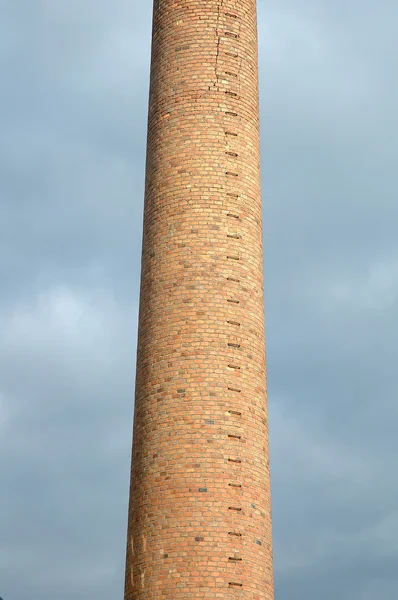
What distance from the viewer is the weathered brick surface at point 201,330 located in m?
16.4

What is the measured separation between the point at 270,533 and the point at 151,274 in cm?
487

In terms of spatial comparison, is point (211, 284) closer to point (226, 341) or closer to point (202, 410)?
point (226, 341)

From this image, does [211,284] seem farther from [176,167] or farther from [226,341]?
[176,167]

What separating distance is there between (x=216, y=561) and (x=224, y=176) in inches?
264

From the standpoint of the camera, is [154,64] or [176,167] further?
[154,64]

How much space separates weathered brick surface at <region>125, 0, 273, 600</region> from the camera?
1639 cm

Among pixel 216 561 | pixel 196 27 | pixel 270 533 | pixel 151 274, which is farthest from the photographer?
pixel 196 27

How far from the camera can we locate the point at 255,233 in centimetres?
1888

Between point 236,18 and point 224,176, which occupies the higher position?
point 236,18

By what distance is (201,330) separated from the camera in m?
17.5

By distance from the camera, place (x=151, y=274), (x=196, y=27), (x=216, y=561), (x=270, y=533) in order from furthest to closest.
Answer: (x=196, y=27) → (x=151, y=274) → (x=270, y=533) → (x=216, y=561)

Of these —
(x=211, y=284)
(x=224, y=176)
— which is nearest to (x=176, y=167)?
(x=224, y=176)

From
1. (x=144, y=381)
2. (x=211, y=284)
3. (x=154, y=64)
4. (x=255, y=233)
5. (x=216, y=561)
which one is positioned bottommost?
(x=216, y=561)

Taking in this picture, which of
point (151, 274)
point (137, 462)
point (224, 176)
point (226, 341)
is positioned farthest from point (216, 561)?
point (224, 176)
